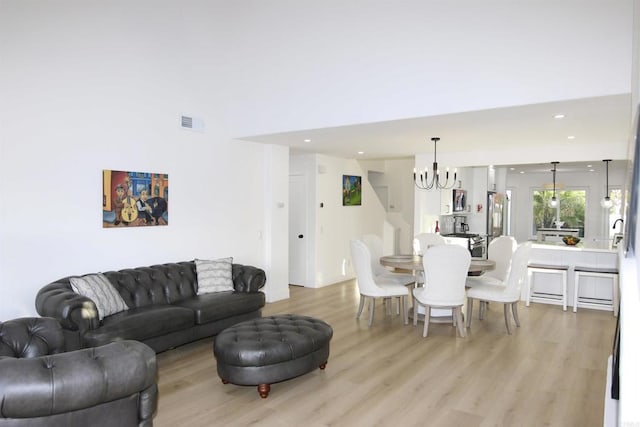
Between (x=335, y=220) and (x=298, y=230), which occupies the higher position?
(x=335, y=220)

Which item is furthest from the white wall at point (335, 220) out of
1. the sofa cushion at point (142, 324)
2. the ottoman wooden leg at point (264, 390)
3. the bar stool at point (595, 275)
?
the ottoman wooden leg at point (264, 390)

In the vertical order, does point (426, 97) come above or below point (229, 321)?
above

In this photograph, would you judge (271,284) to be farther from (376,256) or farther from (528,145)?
(528,145)

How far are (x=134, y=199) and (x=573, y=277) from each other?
20.9 feet

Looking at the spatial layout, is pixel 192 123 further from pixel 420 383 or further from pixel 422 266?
pixel 420 383

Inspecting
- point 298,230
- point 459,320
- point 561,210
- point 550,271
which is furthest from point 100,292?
point 561,210

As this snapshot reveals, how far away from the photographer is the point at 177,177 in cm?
580

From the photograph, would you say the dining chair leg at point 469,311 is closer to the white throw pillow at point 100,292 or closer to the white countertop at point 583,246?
the white countertop at point 583,246

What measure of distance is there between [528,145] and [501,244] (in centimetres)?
165

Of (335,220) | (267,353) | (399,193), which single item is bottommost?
(267,353)

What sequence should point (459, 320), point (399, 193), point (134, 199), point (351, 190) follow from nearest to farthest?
point (459, 320), point (134, 199), point (351, 190), point (399, 193)

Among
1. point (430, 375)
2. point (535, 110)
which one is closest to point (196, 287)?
point (430, 375)

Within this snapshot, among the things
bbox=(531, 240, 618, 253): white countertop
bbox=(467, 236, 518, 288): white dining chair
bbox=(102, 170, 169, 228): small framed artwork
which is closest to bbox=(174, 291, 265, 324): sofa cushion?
bbox=(102, 170, 169, 228): small framed artwork

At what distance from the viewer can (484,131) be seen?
222 inches
